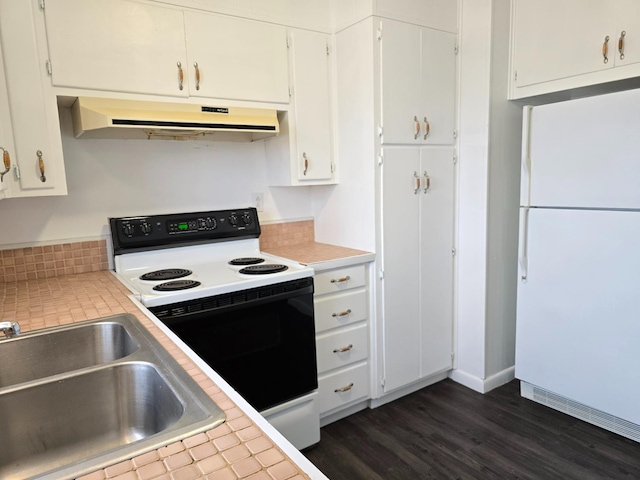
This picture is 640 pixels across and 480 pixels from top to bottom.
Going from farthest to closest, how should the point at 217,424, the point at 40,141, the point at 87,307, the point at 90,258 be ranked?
the point at 90,258
the point at 40,141
the point at 87,307
the point at 217,424

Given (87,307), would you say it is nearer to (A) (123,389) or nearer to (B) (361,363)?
(A) (123,389)

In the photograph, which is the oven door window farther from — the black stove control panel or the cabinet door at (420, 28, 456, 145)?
the cabinet door at (420, 28, 456, 145)

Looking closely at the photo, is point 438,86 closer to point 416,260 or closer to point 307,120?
point 307,120

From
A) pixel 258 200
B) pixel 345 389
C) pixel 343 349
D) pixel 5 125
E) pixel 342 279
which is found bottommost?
pixel 345 389

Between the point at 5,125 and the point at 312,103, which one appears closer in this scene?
the point at 5,125

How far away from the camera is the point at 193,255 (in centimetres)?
240

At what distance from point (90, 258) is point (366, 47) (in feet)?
5.91

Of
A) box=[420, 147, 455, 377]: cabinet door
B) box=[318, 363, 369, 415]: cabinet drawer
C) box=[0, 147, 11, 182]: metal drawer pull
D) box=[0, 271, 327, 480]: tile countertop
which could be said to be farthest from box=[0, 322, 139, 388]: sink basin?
box=[420, 147, 455, 377]: cabinet door

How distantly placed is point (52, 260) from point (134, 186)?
0.53m

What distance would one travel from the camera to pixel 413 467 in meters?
2.05

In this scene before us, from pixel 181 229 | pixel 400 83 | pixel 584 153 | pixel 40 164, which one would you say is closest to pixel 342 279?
pixel 181 229

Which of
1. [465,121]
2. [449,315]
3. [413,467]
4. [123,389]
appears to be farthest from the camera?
[449,315]

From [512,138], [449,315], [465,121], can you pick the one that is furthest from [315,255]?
[512,138]

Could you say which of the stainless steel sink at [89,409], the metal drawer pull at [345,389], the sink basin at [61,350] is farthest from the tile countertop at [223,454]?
the metal drawer pull at [345,389]
